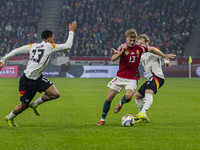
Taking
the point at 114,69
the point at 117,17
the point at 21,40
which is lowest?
the point at 114,69

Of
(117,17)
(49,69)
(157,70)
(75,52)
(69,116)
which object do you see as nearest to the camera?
(157,70)

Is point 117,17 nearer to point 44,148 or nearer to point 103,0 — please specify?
point 103,0

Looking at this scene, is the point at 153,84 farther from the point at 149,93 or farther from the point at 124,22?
the point at 124,22

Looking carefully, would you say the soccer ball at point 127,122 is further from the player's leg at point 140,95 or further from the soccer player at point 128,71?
the player's leg at point 140,95

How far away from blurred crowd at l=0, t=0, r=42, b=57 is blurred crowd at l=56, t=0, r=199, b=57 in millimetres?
3118

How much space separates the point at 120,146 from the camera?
15.4ft

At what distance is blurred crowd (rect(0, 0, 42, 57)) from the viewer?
33656mm

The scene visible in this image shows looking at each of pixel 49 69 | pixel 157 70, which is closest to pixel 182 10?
pixel 49 69

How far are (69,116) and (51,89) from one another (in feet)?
4.74

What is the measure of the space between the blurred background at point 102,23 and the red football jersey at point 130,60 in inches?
913

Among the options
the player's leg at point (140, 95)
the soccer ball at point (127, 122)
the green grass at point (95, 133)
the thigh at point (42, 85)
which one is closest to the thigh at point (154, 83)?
the player's leg at point (140, 95)

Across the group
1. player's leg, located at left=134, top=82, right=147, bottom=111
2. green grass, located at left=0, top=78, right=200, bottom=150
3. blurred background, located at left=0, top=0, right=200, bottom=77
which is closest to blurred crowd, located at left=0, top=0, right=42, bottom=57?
blurred background, located at left=0, top=0, right=200, bottom=77

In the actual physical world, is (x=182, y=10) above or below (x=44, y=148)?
above

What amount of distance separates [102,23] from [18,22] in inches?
373
